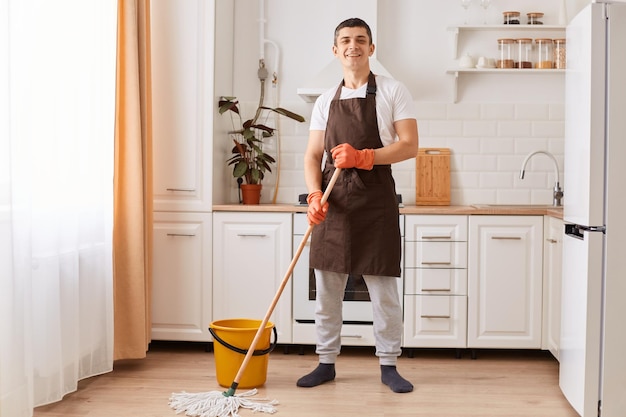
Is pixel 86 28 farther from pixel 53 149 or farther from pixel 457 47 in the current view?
pixel 457 47

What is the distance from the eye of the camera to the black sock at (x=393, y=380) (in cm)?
329

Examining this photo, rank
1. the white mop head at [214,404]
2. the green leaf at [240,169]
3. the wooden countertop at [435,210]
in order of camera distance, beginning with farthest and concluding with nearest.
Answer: the green leaf at [240,169]
the wooden countertop at [435,210]
the white mop head at [214,404]

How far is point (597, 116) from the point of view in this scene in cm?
267

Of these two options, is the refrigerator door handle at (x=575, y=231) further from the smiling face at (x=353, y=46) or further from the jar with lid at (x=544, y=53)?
the jar with lid at (x=544, y=53)

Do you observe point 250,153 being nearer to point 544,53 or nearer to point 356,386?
point 356,386

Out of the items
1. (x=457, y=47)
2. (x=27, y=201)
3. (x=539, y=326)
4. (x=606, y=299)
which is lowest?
(x=539, y=326)

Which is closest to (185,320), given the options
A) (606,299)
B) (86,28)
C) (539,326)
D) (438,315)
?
(438,315)

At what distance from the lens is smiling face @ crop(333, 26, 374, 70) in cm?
326

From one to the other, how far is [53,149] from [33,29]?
478mm

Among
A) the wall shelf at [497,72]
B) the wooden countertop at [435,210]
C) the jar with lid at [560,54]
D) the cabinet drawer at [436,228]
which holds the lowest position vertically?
the cabinet drawer at [436,228]

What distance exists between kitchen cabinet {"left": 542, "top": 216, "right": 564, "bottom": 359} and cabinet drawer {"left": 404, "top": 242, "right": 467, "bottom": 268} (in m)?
0.42

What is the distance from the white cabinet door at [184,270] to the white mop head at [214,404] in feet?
2.85

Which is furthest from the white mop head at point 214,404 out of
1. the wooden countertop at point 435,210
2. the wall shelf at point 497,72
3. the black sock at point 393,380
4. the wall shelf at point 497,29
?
the wall shelf at point 497,29

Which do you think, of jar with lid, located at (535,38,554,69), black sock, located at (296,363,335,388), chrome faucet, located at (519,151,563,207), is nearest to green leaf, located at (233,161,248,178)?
black sock, located at (296,363,335,388)
